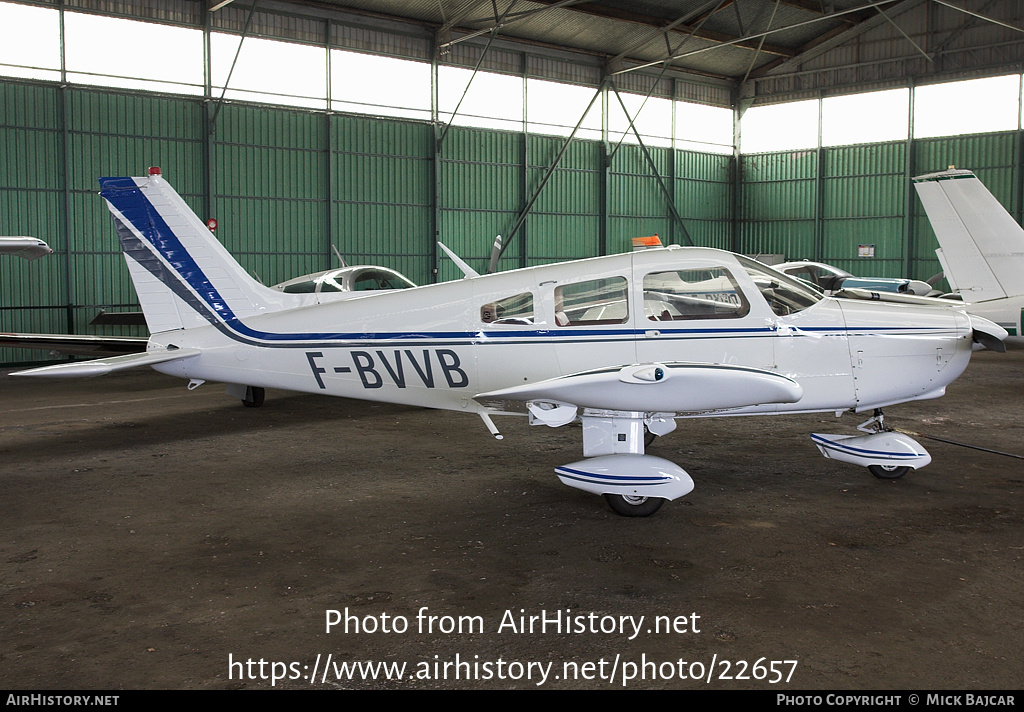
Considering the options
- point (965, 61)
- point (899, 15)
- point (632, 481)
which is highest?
point (899, 15)

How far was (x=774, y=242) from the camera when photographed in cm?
3052

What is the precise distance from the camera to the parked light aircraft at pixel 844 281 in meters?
20.5

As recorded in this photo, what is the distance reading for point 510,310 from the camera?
21.9ft

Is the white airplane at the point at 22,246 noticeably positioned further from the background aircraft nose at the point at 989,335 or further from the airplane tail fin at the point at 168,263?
the background aircraft nose at the point at 989,335

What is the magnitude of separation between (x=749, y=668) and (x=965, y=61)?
27759 mm

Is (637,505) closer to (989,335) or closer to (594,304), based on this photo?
(594,304)

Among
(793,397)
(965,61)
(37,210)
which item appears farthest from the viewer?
(965,61)

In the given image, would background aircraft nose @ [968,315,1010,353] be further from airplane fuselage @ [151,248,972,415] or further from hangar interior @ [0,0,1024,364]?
hangar interior @ [0,0,1024,364]

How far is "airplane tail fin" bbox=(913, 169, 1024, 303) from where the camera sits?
10.2m

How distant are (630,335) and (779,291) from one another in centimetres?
129

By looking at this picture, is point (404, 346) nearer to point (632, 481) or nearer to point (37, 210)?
point (632, 481)

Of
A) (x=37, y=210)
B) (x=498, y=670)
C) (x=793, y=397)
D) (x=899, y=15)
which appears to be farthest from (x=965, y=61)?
(x=498, y=670)

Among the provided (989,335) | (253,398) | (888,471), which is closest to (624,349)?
(888,471)

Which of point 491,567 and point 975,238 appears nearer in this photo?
point 491,567
